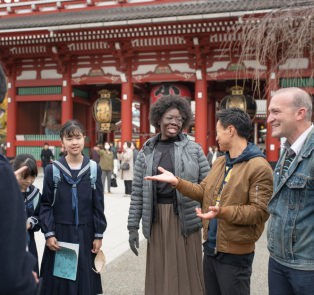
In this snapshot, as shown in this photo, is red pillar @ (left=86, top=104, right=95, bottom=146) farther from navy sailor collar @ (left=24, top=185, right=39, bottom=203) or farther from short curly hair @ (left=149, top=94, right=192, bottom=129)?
navy sailor collar @ (left=24, top=185, right=39, bottom=203)

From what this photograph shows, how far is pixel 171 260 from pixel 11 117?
38.5 ft

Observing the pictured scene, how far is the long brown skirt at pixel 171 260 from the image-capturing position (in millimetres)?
2436

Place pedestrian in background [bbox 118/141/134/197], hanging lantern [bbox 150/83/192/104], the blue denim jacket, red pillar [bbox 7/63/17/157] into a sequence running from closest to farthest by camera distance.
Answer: the blue denim jacket, pedestrian in background [bbox 118/141/134/197], hanging lantern [bbox 150/83/192/104], red pillar [bbox 7/63/17/157]

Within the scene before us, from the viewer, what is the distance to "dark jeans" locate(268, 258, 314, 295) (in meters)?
1.58

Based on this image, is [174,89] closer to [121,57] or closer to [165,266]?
[121,57]

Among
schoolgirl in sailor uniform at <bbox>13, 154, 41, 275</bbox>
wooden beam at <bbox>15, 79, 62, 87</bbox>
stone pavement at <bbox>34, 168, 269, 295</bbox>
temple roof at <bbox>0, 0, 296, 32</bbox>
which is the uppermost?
temple roof at <bbox>0, 0, 296, 32</bbox>

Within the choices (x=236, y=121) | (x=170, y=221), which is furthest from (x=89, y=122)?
(x=236, y=121)

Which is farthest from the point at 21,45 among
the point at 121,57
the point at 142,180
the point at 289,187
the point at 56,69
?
the point at 289,187

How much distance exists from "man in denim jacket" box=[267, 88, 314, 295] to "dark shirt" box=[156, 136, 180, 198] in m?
0.95

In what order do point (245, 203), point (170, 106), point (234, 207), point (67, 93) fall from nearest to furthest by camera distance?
point (234, 207) → point (245, 203) → point (170, 106) → point (67, 93)

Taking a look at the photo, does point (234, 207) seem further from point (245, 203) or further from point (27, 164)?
point (27, 164)

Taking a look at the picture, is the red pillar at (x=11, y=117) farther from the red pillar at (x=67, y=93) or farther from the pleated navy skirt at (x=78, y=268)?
the pleated navy skirt at (x=78, y=268)

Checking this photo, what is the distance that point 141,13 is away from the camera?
30.5 ft

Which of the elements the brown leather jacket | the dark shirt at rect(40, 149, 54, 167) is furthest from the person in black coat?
the dark shirt at rect(40, 149, 54, 167)
